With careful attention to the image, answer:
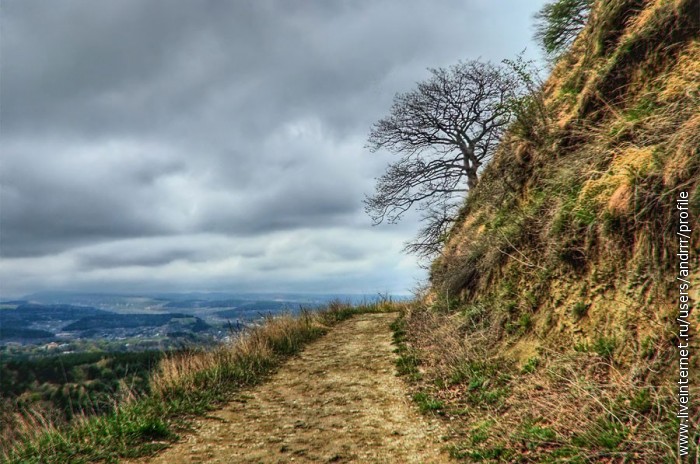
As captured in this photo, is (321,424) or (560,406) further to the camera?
(321,424)

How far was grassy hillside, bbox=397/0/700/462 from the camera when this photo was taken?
3.92 metres

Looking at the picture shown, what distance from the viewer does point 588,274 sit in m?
5.63

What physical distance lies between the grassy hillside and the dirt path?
60 cm

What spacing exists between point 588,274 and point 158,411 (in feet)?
24.5

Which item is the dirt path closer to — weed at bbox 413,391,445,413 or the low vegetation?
weed at bbox 413,391,445,413

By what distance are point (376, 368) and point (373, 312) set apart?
10.6 metres

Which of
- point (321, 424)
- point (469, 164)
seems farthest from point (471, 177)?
point (321, 424)

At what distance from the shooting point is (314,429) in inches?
220

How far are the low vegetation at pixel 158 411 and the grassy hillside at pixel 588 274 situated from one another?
3889 mm

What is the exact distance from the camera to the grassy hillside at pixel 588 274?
3.92 meters

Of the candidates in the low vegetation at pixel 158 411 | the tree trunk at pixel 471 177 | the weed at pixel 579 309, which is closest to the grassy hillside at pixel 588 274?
the weed at pixel 579 309

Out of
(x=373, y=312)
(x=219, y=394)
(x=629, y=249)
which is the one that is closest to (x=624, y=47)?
(x=629, y=249)

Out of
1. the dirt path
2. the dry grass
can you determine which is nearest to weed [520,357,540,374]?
the dry grass

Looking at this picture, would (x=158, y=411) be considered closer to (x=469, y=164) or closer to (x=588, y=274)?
(x=588, y=274)
